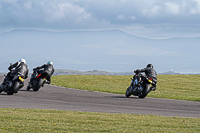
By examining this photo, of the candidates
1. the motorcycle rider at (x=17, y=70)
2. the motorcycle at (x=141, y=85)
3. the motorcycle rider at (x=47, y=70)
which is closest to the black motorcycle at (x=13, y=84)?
the motorcycle rider at (x=17, y=70)

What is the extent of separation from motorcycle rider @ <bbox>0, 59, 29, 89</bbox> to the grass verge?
7.41 metres

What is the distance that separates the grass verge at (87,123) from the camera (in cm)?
795

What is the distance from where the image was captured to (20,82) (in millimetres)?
17500

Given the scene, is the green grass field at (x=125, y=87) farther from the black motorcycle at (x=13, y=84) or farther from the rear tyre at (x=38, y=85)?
the black motorcycle at (x=13, y=84)

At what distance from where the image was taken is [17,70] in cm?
1759

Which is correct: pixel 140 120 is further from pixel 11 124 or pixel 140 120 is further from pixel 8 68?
pixel 8 68

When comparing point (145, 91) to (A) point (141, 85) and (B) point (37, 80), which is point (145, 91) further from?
(B) point (37, 80)

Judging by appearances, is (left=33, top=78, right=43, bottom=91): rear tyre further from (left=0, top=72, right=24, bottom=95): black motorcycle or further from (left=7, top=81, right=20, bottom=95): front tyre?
(left=7, top=81, right=20, bottom=95): front tyre

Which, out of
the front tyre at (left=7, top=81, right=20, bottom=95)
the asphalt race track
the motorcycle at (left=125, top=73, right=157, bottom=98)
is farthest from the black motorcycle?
the motorcycle at (left=125, top=73, right=157, bottom=98)

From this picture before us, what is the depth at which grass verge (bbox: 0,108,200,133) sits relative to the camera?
26.1 feet

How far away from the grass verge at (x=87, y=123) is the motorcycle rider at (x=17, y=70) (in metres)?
7.41

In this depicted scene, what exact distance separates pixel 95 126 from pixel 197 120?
11.4ft

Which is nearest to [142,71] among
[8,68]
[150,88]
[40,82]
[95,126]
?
[150,88]

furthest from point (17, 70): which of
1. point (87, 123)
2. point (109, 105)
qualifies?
point (87, 123)
